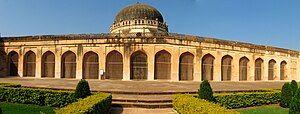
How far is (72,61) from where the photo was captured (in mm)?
25578

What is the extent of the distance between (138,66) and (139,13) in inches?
519

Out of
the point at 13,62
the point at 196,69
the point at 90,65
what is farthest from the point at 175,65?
the point at 13,62

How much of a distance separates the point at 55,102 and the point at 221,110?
709 cm

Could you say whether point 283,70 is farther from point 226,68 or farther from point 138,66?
point 138,66

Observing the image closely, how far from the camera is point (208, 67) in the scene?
86.3 feet

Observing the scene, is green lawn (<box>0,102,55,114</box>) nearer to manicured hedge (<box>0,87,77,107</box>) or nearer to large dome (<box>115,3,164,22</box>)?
manicured hedge (<box>0,87,77,107</box>)

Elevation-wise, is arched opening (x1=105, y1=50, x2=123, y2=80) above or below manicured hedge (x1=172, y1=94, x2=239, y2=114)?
above

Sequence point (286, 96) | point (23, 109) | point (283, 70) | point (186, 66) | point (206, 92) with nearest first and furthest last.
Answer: point (23, 109), point (206, 92), point (286, 96), point (186, 66), point (283, 70)

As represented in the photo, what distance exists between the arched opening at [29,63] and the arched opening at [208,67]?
1449 centimetres

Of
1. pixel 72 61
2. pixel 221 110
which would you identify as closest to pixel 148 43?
pixel 72 61

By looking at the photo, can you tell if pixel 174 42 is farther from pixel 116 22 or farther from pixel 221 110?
pixel 221 110

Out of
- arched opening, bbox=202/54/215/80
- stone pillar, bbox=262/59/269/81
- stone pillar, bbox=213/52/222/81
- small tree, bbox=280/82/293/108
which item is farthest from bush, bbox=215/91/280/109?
stone pillar, bbox=262/59/269/81

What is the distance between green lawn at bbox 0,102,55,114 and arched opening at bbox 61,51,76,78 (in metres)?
13.5

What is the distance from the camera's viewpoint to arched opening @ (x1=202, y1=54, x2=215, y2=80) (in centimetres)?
2598
